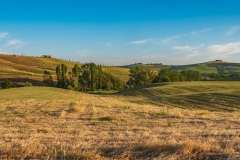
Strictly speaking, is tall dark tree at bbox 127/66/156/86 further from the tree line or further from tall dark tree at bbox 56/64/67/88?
tall dark tree at bbox 56/64/67/88

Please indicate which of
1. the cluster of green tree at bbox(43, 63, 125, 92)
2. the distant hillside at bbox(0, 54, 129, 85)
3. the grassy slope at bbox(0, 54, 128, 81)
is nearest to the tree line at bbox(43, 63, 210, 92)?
the cluster of green tree at bbox(43, 63, 125, 92)

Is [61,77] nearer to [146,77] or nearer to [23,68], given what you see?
[146,77]

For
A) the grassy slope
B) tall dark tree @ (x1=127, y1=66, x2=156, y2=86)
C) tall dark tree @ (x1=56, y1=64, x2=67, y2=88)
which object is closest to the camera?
tall dark tree @ (x1=56, y1=64, x2=67, y2=88)

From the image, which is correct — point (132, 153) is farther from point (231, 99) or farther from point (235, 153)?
point (231, 99)

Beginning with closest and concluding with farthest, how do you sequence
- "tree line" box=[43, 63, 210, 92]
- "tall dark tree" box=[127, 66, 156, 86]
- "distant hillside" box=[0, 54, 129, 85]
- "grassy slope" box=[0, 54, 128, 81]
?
"tree line" box=[43, 63, 210, 92], "tall dark tree" box=[127, 66, 156, 86], "distant hillside" box=[0, 54, 129, 85], "grassy slope" box=[0, 54, 128, 81]

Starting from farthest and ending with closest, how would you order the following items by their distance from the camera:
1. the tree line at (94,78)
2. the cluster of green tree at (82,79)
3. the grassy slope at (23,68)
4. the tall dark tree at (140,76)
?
the grassy slope at (23,68)
the tall dark tree at (140,76)
the tree line at (94,78)
the cluster of green tree at (82,79)

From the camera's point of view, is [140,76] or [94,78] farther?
[140,76]

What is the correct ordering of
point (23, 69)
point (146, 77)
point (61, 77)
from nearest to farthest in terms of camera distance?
point (61, 77)
point (146, 77)
point (23, 69)

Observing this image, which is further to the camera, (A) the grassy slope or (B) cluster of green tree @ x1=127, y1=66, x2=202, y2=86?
(A) the grassy slope

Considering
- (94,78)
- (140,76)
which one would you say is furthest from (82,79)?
(140,76)

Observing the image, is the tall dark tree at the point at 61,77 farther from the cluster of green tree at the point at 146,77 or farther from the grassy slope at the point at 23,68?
the cluster of green tree at the point at 146,77

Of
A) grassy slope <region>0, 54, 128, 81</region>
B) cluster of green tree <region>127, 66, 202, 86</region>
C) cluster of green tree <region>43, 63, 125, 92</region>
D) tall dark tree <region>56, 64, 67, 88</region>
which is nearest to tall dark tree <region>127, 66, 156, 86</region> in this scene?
cluster of green tree <region>127, 66, 202, 86</region>

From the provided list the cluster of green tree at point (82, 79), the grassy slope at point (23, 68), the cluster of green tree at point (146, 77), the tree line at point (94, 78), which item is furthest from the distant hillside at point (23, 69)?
the cluster of green tree at point (146, 77)

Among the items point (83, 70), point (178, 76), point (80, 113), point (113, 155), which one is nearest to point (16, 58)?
point (83, 70)
